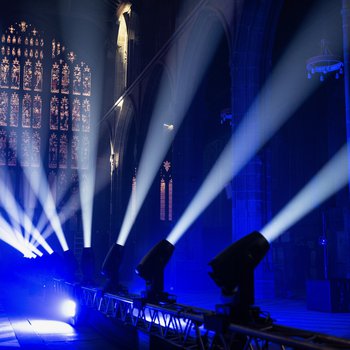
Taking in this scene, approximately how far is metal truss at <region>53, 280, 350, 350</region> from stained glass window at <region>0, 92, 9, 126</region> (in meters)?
20.6

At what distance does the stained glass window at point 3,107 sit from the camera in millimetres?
27172

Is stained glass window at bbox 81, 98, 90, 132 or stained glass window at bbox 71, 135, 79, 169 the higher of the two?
stained glass window at bbox 81, 98, 90, 132

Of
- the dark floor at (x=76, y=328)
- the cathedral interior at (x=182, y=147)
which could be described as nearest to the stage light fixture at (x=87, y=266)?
the cathedral interior at (x=182, y=147)

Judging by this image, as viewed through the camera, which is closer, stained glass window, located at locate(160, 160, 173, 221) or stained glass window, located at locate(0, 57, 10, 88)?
stained glass window, located at locate(160, 160, 173, 221)

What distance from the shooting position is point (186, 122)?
16.4 metres

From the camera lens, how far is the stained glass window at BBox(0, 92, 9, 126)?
27.2 meters

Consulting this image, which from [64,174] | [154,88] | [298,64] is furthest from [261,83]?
[64,174]

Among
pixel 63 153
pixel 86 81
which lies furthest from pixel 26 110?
pixel 86 81

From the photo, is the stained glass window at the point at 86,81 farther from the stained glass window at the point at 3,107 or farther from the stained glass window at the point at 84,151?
the stained glass window at the point at 3,107

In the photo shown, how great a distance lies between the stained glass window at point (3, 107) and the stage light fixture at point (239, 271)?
24696 millimetres

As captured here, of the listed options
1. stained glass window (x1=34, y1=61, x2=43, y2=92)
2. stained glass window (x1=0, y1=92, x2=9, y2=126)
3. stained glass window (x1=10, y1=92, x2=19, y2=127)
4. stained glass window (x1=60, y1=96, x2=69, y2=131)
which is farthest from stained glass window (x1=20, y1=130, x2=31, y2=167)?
stained glass window (x1=34, y1=61, x2=43, y2=92)

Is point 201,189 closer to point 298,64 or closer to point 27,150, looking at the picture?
point 298,64

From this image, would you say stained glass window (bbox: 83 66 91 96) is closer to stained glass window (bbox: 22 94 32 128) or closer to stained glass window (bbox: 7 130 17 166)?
stained glass window (bbox: 22 94 32 128)

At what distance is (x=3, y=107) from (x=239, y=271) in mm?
25157
